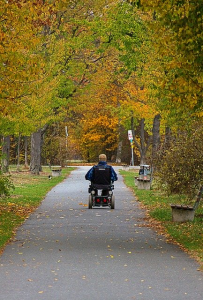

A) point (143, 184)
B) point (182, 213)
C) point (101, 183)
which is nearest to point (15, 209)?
point (101, 183)

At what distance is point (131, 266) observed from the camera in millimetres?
9648

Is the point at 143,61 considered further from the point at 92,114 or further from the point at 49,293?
the point at 92,114

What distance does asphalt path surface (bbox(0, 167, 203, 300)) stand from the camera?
7852 millimetres

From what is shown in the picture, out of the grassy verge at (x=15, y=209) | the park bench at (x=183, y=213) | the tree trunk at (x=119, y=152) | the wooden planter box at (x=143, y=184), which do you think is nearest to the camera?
the grassy verge at (x=15, y=209)

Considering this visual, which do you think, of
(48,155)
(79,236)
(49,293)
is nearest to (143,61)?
(79,236)

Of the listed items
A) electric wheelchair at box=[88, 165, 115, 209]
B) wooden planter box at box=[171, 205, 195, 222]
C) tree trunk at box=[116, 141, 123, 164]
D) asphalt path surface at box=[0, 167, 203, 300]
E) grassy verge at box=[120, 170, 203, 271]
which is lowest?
asphalt path surface at box=[0, 167, 203, 300]

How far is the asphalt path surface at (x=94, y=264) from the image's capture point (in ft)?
25.8

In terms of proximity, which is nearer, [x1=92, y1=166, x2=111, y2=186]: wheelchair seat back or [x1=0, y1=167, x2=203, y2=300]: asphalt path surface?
[x1=0, y1=167, x2=203, y2=300]: asphalt path surface

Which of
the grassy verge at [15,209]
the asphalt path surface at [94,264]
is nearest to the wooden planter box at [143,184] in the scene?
the grassy verge at [15,209]

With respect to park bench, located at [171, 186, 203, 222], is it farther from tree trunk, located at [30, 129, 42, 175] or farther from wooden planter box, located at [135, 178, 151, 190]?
tree trunk, located at [30, 129, 42, 175]

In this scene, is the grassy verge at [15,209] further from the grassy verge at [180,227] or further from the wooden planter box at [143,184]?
the wooden planter box at [143,184]

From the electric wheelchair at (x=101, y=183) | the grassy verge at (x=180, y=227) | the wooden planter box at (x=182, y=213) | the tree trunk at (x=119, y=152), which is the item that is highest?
the tree trunk at (x=119, y=152)

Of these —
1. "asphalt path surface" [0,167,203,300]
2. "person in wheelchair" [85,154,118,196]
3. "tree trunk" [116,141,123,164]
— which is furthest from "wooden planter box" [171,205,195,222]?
"tree trunk" [116,141,123,164]

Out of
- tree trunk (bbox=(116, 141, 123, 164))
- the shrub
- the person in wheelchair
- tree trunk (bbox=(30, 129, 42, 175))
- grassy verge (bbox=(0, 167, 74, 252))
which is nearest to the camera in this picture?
grassy verge (bbox=(0, 167, 74, 252))
